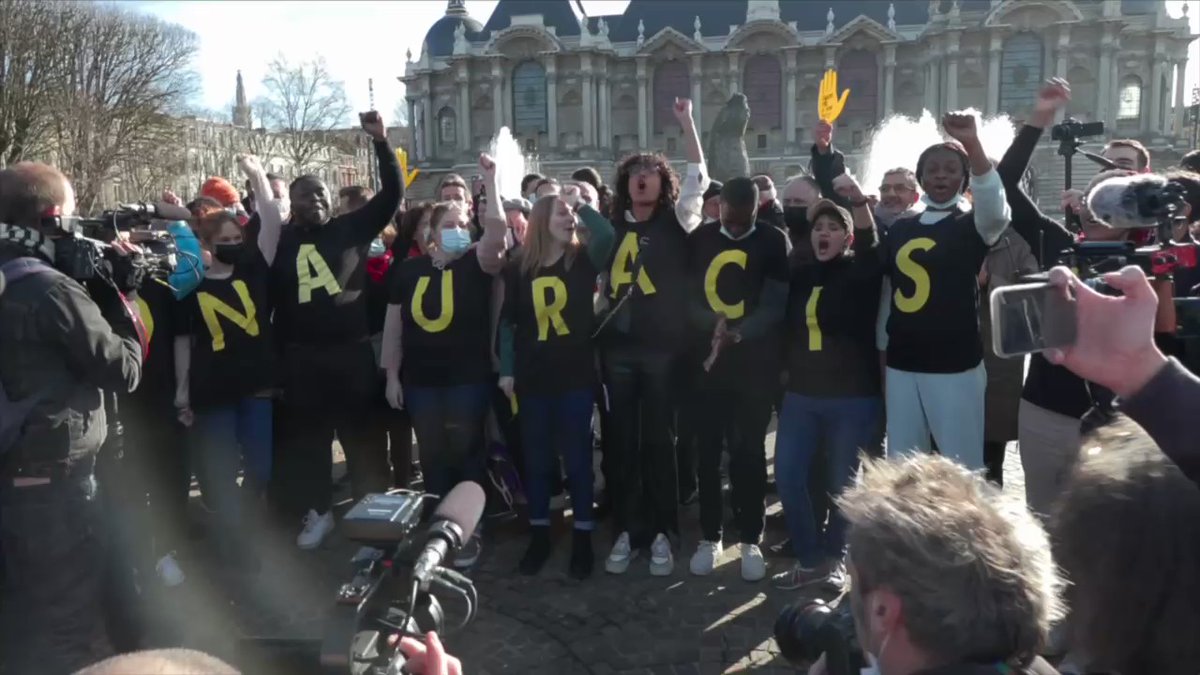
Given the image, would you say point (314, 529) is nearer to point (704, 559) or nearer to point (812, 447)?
point (704, 559)

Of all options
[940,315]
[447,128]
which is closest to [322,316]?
[940,315]

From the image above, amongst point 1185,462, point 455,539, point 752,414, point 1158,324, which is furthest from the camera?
point 752,414

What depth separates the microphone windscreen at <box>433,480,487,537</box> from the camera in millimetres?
1812

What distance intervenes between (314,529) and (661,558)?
2250 millimetres

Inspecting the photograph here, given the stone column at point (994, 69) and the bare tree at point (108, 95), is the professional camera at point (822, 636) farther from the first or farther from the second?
the stone column at point (994, 69)

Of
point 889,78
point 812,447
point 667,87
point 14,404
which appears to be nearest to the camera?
point 14,404

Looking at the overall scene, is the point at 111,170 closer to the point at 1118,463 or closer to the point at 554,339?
the point at 554,339

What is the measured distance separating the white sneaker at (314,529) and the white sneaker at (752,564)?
8.79ft

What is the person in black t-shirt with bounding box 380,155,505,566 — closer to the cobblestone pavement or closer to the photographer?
the cobblestone pavement

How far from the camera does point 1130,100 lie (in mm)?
57875

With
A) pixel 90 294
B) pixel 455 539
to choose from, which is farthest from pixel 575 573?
pixel 455 539

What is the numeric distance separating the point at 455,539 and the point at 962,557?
92cm

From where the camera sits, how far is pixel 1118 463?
157cm

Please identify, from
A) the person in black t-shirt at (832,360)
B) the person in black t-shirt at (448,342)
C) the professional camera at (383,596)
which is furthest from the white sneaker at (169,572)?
the professional camera at (383,596)
